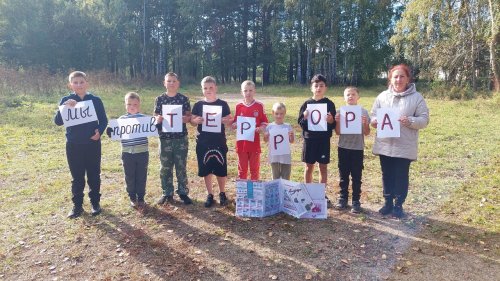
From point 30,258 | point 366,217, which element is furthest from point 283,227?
point 30,258

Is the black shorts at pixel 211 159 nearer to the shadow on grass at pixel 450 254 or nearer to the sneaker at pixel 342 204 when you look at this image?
the sneaker at pixel 342 204

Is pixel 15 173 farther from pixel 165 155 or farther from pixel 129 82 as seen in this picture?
pixel 129 82

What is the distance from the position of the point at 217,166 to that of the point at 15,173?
4877mm

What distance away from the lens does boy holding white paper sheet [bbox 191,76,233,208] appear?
16.6 ft

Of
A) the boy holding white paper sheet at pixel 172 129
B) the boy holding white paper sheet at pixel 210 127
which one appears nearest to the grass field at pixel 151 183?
the boy holding white paper sheet at pixel 172 129

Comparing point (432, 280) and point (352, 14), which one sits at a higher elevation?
point (352, 14)

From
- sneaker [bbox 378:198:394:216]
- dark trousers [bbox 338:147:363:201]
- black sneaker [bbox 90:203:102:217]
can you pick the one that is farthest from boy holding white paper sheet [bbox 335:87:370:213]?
black sneaker [bbox 90:203:102:217]

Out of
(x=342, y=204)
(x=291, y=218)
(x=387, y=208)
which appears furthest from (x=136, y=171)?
(x=387, y=208)

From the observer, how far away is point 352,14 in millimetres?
33781

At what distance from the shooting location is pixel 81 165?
16.6 ft

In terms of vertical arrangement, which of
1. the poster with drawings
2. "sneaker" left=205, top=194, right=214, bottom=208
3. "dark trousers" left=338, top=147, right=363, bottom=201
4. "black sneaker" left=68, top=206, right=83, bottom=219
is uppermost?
"dark trousers" left=338, top=147, right=363, bottom=201

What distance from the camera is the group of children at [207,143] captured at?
16.2 feet

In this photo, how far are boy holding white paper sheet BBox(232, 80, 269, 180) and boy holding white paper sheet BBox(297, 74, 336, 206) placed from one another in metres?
0.58

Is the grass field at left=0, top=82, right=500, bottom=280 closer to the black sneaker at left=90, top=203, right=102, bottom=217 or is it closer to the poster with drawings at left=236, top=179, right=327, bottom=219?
the black sneaker at left=90, top=203, right=102, bottom=217
